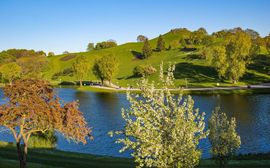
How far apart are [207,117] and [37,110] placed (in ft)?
183

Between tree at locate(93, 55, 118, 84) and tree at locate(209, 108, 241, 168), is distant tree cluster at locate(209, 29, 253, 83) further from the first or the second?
tree at locate(209, 108, 241, 168)

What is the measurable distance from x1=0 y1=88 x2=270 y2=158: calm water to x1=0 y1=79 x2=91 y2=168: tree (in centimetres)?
2514

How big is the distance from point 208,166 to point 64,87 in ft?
456

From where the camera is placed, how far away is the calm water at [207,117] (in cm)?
5088

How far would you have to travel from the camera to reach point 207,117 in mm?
73125

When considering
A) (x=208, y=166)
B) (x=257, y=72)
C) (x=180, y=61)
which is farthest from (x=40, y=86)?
(x=180, y=61)

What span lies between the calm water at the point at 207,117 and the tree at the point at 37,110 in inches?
990

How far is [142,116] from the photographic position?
17828 millimetres

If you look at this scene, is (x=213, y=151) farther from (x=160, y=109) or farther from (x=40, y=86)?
(x=40, y=86)

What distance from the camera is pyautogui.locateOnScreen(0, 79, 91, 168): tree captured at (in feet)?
74.1

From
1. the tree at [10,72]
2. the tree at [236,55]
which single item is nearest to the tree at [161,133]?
the tree at [236,55]

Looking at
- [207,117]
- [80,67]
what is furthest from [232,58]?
[80,67]

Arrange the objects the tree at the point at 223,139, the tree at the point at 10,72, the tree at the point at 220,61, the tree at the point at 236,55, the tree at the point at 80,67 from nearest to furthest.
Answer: the tree at the point at 223,139
the tree at the point at 236,55
the tree at the point at 220,61
the tree at the point at 80,67
the tree at the point at 10,72

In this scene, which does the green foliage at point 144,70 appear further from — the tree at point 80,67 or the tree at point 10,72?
the tree at point 10,72
